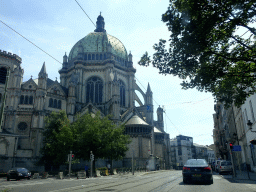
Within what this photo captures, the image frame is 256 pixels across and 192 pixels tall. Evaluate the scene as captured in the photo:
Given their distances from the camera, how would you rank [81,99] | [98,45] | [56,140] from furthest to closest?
[98,45] < [81,99] < [56,140]

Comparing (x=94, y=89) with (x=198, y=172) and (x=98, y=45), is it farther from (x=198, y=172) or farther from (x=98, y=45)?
(x=198, y=172)

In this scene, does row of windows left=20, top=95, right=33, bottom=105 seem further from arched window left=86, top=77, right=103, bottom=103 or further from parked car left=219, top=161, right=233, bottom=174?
parked car left=219, top=161, right=233, bottom=174

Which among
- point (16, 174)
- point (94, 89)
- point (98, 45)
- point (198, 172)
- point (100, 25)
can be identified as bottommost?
point (16, 174)

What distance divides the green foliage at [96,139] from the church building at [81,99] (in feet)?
13.9

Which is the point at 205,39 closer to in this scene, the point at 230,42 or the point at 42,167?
the point at 230,42

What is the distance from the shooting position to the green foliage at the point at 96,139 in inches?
1303

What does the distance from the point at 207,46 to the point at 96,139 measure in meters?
25.3

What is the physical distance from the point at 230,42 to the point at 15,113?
137ft

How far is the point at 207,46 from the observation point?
1049 centimetres

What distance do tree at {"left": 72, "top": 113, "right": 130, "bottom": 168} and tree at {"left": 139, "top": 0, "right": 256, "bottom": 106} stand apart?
2275cm

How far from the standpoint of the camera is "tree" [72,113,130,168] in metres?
33.1

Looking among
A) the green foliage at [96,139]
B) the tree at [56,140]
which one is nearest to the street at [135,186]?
the green foliage at [96,139]

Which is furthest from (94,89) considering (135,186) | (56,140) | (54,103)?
(135,186)

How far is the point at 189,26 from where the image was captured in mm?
10180
